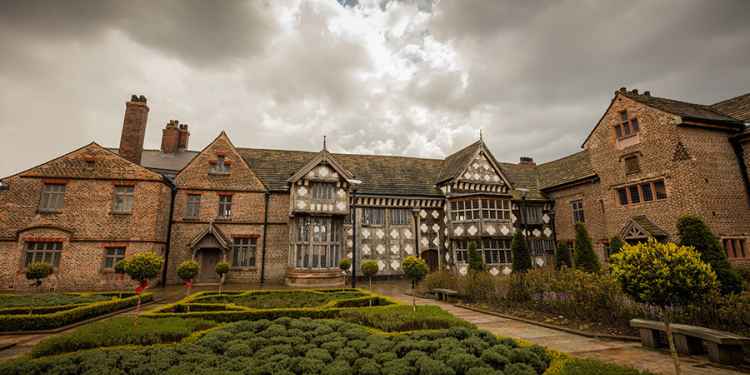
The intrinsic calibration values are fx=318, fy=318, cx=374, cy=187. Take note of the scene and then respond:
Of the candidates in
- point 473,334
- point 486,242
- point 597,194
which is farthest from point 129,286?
point 597,194

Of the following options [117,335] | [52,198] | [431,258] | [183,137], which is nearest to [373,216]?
[431,258]

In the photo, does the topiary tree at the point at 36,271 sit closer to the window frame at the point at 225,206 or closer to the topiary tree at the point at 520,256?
the window frame at the point at 225,206

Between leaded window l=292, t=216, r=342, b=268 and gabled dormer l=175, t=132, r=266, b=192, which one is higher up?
gabled dormer l=175, t=132, r=266, b=192

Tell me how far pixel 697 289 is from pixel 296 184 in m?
20.0

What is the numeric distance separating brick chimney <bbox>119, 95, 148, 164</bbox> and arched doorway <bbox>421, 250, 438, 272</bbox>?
72.4 feet

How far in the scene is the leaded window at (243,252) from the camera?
2167cm

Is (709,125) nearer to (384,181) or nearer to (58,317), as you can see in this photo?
(384,181)

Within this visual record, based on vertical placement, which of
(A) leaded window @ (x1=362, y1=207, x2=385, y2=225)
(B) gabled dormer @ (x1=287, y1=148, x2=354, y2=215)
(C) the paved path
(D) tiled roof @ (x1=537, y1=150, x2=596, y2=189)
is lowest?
(C) the paved path

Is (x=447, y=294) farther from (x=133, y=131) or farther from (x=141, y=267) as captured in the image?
(x=133, y=131)

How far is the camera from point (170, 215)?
838 inches

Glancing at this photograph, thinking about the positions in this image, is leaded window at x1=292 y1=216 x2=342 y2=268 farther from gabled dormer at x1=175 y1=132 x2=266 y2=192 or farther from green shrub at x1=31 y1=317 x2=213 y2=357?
green shrub at x1=31 y1=317 x2=213 y2=357

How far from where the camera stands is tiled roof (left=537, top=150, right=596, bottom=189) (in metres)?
24.6

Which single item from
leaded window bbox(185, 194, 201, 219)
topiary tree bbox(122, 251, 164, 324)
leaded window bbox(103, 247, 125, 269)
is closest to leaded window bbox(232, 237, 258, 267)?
leaded window bbox(185, 194, 201, 219)

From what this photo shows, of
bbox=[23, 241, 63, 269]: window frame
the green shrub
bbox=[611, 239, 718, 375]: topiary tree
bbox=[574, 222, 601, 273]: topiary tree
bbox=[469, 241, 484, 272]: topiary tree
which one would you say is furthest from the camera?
bbox=[469, 241, 484, 272]: topiary tree
